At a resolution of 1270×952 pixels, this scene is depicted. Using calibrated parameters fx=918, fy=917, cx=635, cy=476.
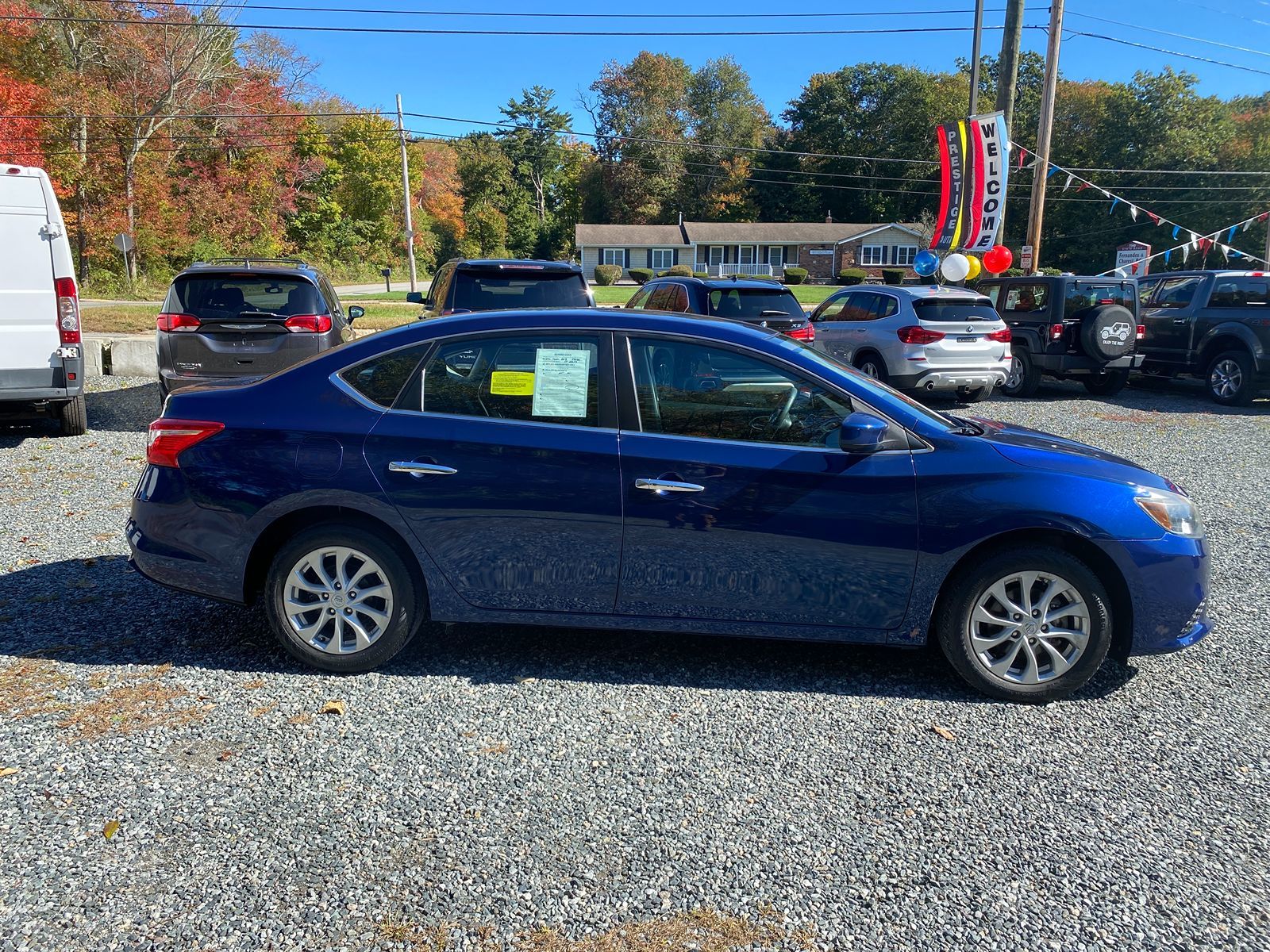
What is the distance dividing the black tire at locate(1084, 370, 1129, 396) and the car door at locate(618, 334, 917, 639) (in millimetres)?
12055

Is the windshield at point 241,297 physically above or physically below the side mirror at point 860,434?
above

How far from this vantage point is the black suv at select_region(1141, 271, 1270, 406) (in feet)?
44.3

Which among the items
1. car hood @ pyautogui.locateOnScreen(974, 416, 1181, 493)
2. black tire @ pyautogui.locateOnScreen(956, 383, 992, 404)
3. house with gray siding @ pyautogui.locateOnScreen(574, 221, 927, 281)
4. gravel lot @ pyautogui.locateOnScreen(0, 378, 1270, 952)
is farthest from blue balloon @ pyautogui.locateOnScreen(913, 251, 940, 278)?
house with gray siding @ pyautogui.locateOnScreen(574, 221, 927, 281)

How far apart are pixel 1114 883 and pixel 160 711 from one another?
372cm

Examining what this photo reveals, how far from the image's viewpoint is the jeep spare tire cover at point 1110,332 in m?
13.7

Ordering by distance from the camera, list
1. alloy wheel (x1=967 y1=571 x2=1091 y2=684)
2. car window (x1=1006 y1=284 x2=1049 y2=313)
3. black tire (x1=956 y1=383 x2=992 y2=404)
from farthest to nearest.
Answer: car window (x1=1006 y1=284 x2=1049 y2=313), black tire (x1=956 y1=383 x2=992 y2=404), alloy wheel (x1=967 y1=571 x2=1091 y2=684)

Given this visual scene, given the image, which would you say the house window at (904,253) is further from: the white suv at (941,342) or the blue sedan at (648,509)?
the blue sedan at (648,509)

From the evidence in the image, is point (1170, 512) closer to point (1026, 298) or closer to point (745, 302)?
point (745, 302)

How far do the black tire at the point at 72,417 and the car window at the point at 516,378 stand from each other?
715 cm

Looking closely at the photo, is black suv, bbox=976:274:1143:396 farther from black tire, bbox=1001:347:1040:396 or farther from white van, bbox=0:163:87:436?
white van, bbox=0:163:87:436

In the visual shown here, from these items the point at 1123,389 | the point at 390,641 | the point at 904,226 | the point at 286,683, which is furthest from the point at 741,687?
the point at 904,226

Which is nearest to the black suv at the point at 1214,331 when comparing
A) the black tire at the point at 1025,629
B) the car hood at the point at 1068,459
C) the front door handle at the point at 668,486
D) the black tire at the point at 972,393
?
the black tire at the point at 972,393

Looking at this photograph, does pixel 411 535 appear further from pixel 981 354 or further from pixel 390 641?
pixel 981 354

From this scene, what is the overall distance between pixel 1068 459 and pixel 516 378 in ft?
8.48
